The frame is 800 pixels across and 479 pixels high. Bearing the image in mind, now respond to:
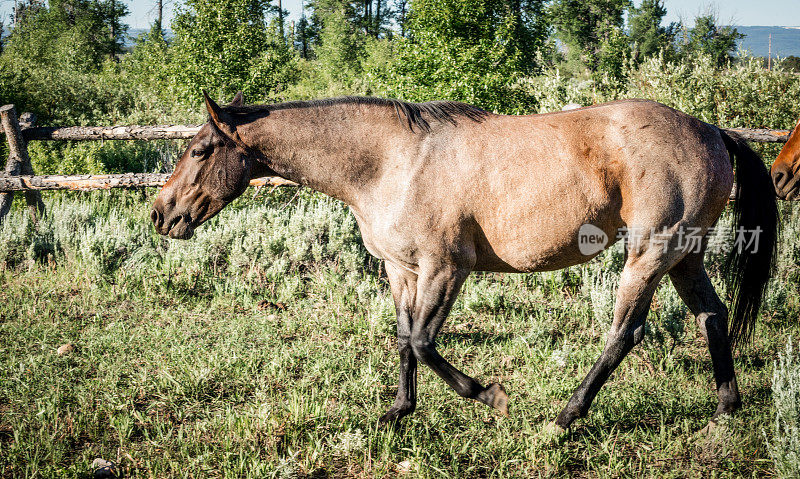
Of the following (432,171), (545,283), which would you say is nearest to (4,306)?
(432,171)

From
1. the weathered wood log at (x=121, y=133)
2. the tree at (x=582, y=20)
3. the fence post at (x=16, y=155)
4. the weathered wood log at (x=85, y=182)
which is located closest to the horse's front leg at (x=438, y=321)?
the weathered wood log at (x=85, y=182)

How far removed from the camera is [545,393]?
3723mm

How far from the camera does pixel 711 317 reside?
11.7ft

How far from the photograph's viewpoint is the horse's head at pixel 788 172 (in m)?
3.55

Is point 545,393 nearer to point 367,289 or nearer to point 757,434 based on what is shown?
point 757,434

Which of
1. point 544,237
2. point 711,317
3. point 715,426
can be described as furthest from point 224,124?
point 715,426

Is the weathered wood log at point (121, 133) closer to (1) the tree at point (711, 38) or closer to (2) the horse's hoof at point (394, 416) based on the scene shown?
(2) the horse's hoof at point (394, 416)

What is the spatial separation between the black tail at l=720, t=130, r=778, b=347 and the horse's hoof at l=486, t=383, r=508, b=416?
1743mm

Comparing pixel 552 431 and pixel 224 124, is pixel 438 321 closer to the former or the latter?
pixel 552 431

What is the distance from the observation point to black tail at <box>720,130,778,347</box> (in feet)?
11.9

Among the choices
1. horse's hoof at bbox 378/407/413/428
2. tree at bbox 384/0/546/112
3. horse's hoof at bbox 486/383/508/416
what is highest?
tree at bbox 384/0/546/112

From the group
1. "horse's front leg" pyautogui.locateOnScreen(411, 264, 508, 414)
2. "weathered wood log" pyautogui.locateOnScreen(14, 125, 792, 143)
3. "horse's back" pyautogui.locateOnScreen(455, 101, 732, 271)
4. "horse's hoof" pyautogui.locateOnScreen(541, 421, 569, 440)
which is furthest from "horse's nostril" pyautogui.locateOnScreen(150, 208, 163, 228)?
"weathered wood log" pyautogui.locateOnScreen(14, 125, 792, 143)

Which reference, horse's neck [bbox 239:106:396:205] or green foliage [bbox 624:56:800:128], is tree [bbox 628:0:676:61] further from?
horse's neck [bbox 239:106:396:205]

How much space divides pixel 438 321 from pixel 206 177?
1.61 metres
